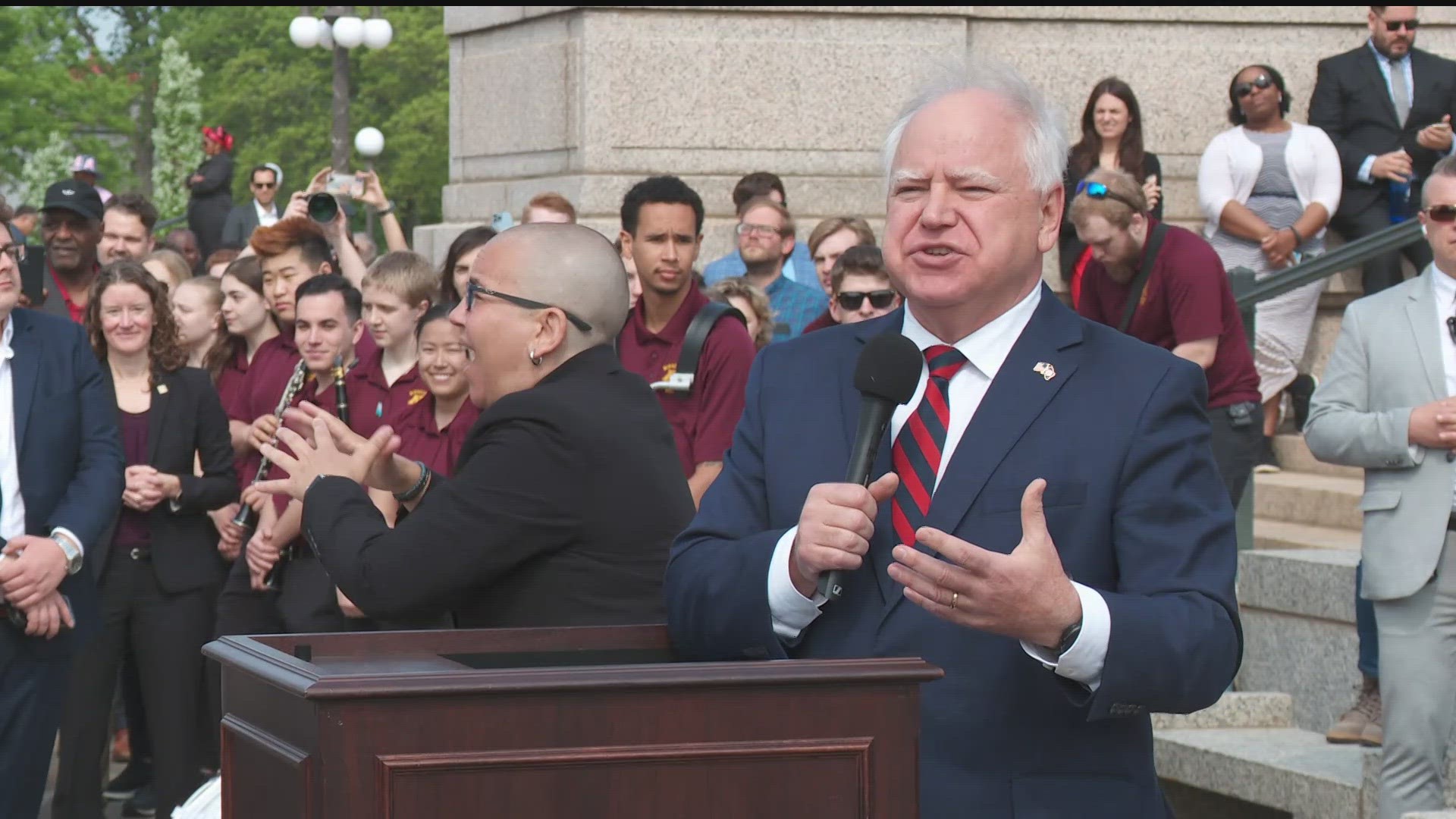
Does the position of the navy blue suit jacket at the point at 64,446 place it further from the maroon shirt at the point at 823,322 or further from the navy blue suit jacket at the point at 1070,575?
the navy blue suit jacket at the point at 1070,575

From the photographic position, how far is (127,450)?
815 centimetres

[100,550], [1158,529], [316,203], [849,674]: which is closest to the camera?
[849,674]

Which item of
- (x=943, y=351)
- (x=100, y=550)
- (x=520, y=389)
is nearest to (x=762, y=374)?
(x=943, y=351)

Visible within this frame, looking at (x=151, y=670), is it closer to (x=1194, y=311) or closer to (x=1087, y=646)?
(x=1194, y=311)

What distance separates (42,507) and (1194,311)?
4295mm

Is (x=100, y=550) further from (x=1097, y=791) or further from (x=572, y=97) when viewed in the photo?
(x=1097, y=791)

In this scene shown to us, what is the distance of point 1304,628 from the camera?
319 inches

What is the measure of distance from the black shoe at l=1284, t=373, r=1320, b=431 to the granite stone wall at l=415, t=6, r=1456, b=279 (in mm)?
1262

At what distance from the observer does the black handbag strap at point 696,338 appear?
7.27 metres

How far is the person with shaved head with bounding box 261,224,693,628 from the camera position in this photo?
4000 millimetres

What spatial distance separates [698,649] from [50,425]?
413 cm

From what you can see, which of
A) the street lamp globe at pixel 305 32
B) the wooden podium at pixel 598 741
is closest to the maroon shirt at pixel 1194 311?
the wooden podium at pixel 598 741

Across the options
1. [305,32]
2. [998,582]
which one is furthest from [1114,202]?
[305,32]

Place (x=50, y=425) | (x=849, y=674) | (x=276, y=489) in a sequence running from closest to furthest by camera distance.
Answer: (x=849, y=674) < (x=276, y=489) < (x=50, y=425)
